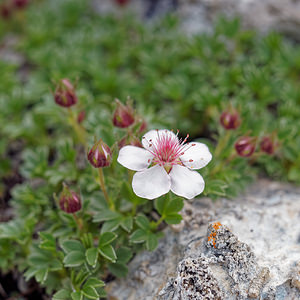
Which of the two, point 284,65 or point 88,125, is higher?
point 284,65

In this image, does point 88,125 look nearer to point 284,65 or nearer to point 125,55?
point 125,55

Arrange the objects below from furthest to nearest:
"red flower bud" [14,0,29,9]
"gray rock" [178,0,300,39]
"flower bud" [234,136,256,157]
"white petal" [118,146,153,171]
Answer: "red flower bud" [14,0,29,9] → "gray rock" [178,0,300,39] → "flower bud" [234,136,256,157] → "white petal" [118,146,153,171]

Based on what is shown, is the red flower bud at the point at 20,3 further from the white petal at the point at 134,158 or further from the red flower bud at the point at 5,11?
the white petal at the point at 134,158

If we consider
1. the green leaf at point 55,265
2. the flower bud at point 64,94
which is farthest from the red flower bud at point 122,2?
the green leaf at point 55,265

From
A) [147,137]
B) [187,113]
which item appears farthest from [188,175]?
[187,113]

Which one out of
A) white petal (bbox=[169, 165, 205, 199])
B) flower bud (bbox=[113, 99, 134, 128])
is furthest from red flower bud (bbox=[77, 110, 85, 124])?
white petal (bbox=[169, 165, 205, 199])

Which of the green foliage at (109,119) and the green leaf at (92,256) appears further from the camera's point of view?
the green foliage at (109,119)

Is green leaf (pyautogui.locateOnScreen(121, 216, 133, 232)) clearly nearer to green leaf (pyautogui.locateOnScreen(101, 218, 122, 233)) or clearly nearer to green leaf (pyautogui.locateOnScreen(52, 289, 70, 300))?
green leaf (pyautogui.locateOnScreen(101, 218, 122, 233))
